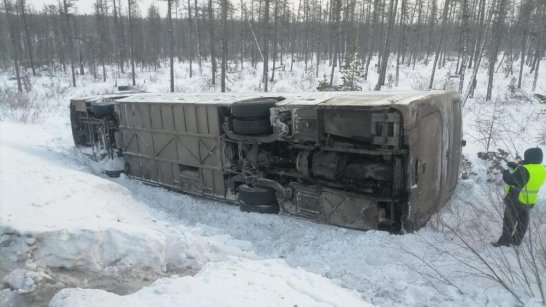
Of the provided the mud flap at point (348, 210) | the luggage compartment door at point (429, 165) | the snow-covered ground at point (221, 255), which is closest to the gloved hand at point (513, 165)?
the snow-covered ground at point (221, 255)

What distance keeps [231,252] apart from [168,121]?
416cm

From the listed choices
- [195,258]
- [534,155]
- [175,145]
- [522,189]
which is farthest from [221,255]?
[534,155]

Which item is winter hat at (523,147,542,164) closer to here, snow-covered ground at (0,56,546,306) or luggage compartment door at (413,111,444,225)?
snow-covered ground at (0,56,546,306)

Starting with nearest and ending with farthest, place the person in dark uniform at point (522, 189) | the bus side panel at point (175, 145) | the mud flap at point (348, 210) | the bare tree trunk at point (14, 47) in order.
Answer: the person in dark uniform at point (522, 189) → the mud flap at point (348, 210) → the bus side panel at point (175, 145) → the bare tree trunk at point (14, 47)

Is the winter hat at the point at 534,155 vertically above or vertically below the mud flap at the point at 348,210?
above

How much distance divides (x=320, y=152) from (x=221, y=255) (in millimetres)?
2316

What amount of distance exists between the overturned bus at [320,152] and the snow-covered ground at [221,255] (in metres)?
0.33

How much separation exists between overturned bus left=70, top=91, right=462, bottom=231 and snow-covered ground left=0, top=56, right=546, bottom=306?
1.09ft

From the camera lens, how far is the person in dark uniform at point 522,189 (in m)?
4.85

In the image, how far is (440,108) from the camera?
6035mm

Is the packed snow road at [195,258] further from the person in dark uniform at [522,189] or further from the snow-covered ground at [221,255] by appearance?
the person in dark uniform at [522,189]

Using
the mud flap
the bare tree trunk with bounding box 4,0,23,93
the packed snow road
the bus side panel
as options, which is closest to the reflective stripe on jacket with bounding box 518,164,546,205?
the packed snow road

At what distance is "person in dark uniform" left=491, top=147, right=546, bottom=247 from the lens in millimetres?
4852

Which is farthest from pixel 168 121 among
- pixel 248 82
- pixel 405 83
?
pixel 405 83
